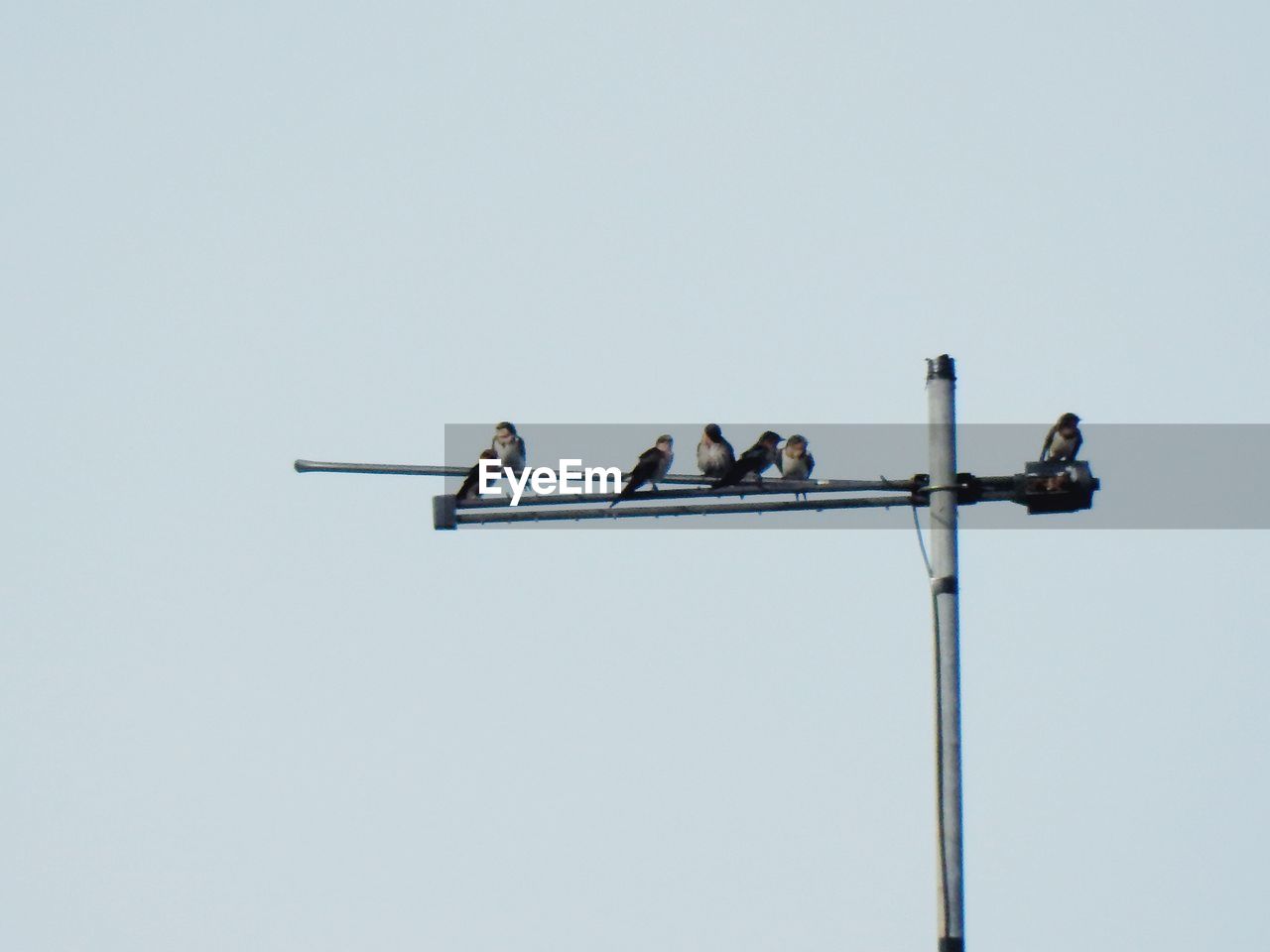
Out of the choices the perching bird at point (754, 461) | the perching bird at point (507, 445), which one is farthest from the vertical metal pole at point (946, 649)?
the perching bird at point (507, 445)

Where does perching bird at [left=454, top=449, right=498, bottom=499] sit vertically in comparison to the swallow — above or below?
below

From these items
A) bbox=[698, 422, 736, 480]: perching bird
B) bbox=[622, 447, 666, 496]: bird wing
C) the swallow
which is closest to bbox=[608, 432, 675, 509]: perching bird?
bbox=[622, 447, 666, 496]: bird wing

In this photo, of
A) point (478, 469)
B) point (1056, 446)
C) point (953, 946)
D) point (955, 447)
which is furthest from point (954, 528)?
Answer: point (1056, 446)

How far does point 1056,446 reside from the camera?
13570 millimetres

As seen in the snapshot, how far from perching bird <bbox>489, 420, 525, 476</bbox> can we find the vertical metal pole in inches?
157

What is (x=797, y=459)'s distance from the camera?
67.5ft

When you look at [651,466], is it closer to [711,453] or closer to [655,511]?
[655,511]

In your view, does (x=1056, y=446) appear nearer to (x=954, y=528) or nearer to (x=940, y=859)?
(x=954, y=528)

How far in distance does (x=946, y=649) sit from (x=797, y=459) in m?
10.8

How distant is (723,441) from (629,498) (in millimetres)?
7610

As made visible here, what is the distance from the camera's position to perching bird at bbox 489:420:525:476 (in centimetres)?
1388

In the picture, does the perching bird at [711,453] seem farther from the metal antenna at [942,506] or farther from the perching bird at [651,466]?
the metal antenna at [942,506]

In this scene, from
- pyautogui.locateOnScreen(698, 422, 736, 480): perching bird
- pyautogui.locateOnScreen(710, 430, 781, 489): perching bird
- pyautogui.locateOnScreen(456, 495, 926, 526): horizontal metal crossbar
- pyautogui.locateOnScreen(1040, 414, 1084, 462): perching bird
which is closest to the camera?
pyautogui.locateOnScreen(456, 495, 926, 526): horizontal metal crossbar

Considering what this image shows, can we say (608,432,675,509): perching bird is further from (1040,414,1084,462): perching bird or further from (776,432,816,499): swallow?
(776,432,816,499): swallow
